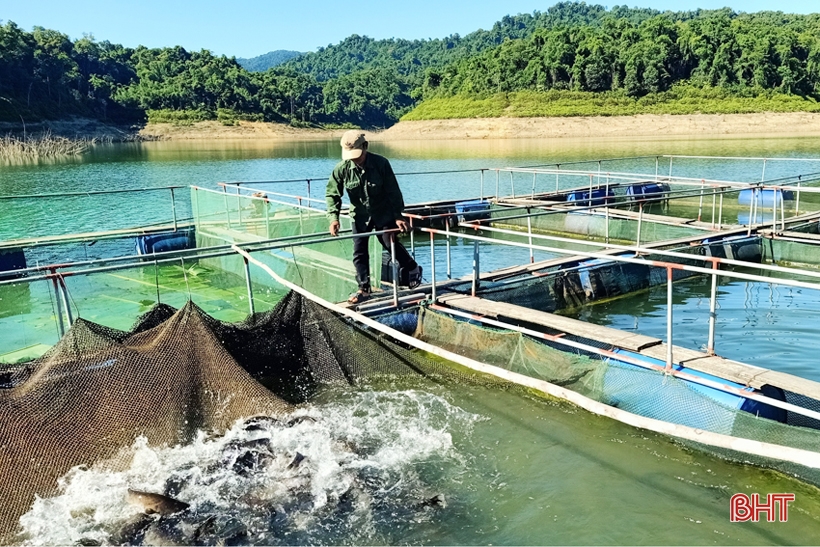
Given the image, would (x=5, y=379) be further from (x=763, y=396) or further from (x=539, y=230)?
(x=539, y=230)

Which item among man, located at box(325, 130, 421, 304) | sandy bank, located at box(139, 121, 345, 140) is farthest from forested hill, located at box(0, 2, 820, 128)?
man, located at box(325, 130, 421, 304)

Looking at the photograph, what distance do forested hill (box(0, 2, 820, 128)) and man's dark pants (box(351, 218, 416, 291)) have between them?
222 feet

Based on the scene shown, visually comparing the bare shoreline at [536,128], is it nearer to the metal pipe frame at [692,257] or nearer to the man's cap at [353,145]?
the metal pipe frame at [692,257]

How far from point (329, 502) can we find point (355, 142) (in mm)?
3980

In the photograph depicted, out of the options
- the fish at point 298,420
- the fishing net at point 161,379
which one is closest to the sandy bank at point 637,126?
the fishing net at point 161,379

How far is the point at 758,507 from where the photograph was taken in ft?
16.5

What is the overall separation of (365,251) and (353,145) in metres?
1.41

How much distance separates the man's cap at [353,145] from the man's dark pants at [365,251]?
2.92 ft

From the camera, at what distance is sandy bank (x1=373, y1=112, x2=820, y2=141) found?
62.8 m

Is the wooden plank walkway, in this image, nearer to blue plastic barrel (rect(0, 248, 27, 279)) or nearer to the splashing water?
the splashing water

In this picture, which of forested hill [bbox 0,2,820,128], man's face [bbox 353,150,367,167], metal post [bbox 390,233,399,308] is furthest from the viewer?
forested hill [bbox 0,2,820,128]

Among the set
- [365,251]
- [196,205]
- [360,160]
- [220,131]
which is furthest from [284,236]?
[220,131]

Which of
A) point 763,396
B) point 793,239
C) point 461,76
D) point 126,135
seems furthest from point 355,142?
point 461,76

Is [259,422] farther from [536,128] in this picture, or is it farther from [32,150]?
[536,128]
